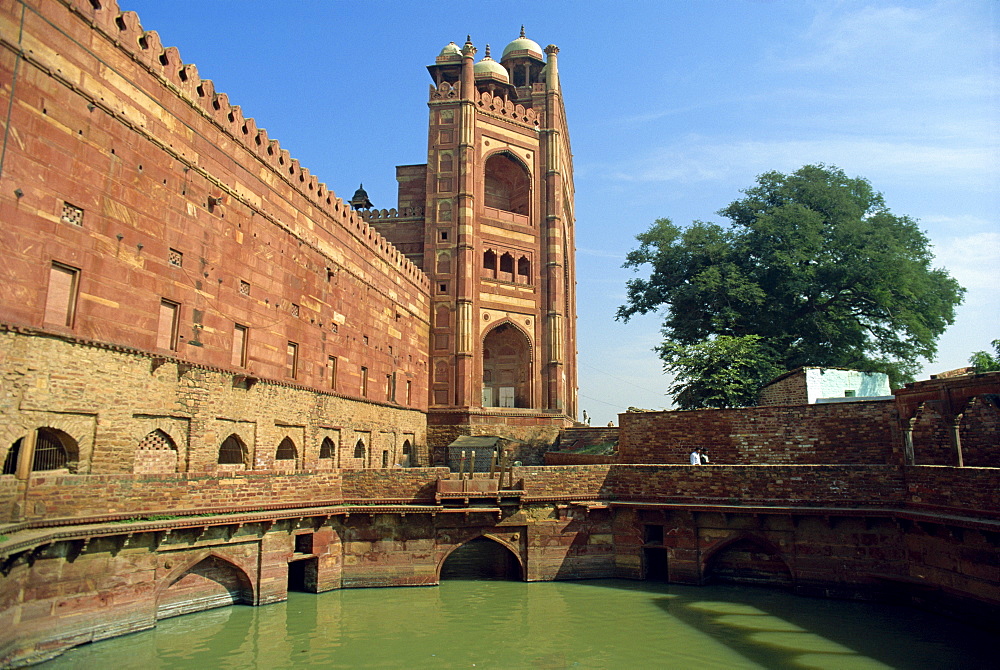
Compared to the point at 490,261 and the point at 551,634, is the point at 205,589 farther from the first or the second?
the point at 490,261

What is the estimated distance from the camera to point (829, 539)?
15766 mm

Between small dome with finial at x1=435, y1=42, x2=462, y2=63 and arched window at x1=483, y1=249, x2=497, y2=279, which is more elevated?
small dome with finial at x1=435, y1=42, x2=462, y2=63

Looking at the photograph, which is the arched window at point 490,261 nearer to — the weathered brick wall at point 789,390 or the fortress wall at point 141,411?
the weathered brick wall at point 789,390

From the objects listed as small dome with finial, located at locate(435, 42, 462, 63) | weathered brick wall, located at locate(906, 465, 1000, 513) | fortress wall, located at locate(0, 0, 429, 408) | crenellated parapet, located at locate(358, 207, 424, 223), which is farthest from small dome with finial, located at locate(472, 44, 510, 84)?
weathered brick wall, located at locate(906, 465, 1000, 513)

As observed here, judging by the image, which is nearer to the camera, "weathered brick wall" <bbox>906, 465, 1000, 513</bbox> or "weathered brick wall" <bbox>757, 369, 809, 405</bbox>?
"weathered brick wall" <bbox>906, 465, 1000, 513</bbox>

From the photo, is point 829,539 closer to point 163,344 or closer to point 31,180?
point 163,344

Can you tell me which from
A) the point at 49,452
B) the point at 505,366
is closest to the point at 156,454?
the point at 49,452

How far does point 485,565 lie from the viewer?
20.2 metres

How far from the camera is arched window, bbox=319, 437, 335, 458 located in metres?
18.6

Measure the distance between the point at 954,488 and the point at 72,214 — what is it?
55.5 ft

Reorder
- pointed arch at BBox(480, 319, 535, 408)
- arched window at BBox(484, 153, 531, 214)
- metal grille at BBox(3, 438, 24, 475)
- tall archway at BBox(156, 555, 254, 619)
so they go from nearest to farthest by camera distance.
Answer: metal grille at BBox(3, 438, 24, 475) < tall archway at BBox(156, 555, 254, 619) < pointed arch at BBox(480, 319, 535, 408) < arched window at BBox(484, 153, 531, 214)

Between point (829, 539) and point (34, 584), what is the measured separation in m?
15.7

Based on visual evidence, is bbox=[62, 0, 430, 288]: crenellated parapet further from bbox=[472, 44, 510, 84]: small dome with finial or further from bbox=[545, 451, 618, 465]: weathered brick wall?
bbox=[472, 44, 510, 84]: small dome with finial

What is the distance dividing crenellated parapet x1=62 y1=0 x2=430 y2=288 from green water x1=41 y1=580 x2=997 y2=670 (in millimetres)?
9281
